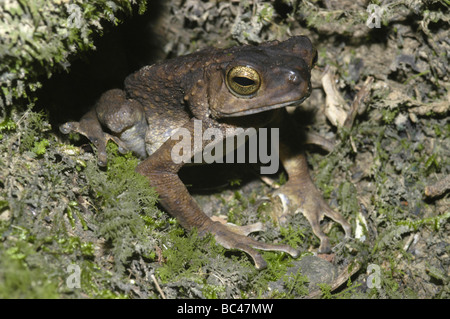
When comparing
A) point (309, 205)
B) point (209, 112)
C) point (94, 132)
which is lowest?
point (309, 205)

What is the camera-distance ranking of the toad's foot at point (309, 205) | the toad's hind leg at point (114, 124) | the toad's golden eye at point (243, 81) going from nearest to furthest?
the toad's golden eye at point (243, 81), the toad's hind leg at point (114, 124), the toad's foot at point (309, 205)

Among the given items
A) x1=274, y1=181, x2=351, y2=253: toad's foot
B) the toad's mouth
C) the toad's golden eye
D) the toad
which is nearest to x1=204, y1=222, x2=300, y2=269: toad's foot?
the toad

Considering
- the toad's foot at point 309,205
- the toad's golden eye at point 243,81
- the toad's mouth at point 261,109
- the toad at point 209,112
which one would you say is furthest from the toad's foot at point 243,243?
the toad's golden eye at point 243,81

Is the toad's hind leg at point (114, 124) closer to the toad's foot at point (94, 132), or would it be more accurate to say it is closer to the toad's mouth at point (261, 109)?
the toad's foot at point (94, 132)

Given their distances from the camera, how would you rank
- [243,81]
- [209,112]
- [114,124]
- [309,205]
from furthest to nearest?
1. [309,205]
2. [114,124]
3. [209,112]
4. [243,81]

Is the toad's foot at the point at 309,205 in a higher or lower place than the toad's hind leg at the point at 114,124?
lower

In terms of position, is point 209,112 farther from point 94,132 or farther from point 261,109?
point 94,132

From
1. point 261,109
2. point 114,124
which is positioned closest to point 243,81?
point 261,109

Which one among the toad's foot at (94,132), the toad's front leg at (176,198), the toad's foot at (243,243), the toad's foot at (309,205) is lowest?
the toad's foot at (309,205)

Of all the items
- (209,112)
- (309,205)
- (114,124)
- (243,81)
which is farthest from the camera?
→ (309,205)
